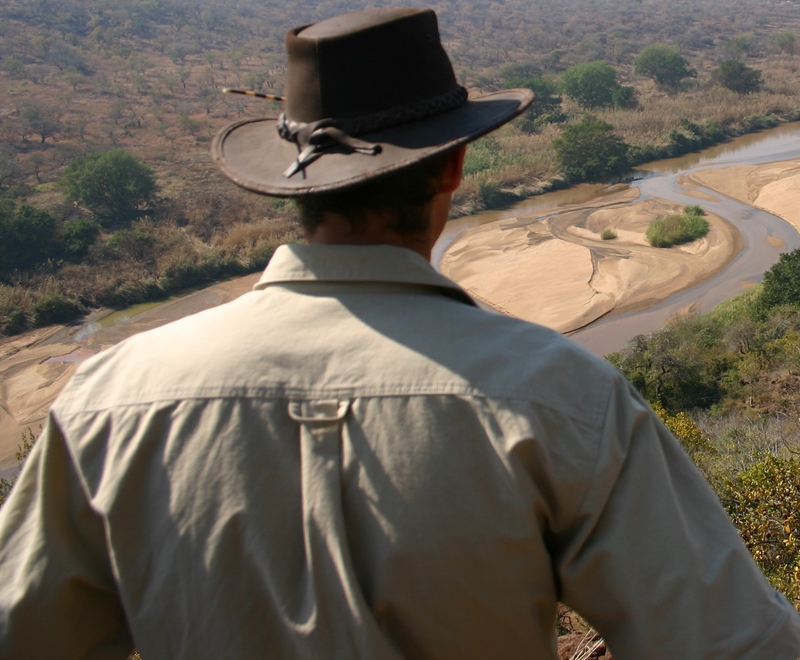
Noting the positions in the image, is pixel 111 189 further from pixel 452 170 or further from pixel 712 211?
pixel 452 170

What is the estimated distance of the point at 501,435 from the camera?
39.5 inches

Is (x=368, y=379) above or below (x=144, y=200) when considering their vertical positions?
above

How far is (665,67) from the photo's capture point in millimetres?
53344

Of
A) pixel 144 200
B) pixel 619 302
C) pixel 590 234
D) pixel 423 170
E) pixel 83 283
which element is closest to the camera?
pixel 423 170

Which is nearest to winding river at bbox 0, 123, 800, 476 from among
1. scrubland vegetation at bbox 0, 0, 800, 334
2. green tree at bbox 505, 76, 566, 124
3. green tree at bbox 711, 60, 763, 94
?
scrubland vegetation at bbox 0, 0, 800, 334

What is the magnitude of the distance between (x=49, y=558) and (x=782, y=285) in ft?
58.8

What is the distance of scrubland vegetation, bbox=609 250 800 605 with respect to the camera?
5.51 meters

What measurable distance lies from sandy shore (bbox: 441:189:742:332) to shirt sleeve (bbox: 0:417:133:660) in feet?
58.0

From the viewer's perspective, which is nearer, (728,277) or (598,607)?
(598,607)

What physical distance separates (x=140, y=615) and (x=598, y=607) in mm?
601

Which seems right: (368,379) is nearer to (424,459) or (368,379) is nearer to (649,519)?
(424,459)

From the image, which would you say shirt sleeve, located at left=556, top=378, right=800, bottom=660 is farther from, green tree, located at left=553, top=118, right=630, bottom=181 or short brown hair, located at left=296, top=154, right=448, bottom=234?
green tree, located at left=553, top=118, right=630, bottom=181

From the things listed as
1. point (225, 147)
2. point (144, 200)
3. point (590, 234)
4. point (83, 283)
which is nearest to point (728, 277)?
point (590, 234)

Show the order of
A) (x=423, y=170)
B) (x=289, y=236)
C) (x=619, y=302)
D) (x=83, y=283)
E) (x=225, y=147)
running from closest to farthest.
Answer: (x=423, y=170)
(x=225, y=147)
(x=619, y=302)
(x=83, y=283)
(x=289, y=236)
